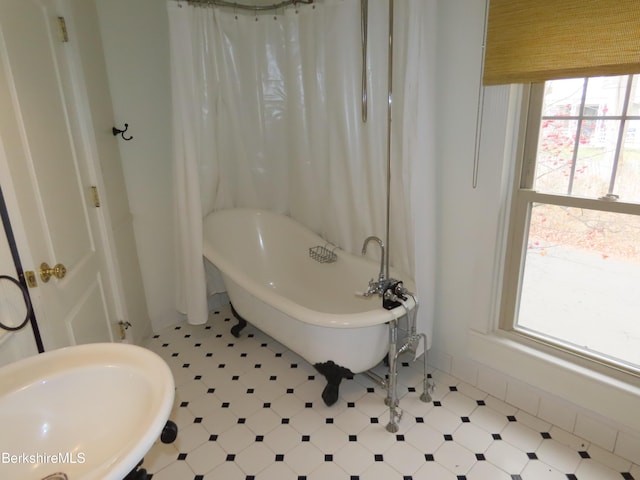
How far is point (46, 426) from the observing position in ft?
3.35

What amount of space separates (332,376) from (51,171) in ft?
5.22

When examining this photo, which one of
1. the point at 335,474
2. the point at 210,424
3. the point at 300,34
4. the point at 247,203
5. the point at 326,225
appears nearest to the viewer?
the point at 335,474

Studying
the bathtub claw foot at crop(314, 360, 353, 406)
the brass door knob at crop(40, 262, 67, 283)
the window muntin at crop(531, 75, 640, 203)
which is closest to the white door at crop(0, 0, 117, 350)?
the brass door knob at crop(40, 262, 67, 283)

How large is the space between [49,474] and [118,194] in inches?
69.8

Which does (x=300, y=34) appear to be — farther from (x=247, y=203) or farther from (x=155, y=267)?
(x=155, y=267)

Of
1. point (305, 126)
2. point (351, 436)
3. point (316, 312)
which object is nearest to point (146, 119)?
point (305, 126)

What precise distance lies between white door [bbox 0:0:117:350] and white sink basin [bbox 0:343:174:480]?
44 cm

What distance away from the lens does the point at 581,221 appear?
5.74 ft

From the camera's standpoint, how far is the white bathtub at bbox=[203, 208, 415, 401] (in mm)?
1987

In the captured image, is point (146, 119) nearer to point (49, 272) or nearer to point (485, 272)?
point (49, 272)

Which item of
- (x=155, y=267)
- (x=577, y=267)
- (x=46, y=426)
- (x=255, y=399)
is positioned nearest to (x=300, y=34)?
(x=155, y=267)

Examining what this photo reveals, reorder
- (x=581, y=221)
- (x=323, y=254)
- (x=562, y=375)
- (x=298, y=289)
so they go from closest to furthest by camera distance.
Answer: (x=581, y=221), (x=562, y=375), (x=323, y=254), (x=298, y=289)

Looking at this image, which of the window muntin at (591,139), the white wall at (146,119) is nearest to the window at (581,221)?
the window muntin at (591,139)

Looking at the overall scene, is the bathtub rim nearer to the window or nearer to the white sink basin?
the window
